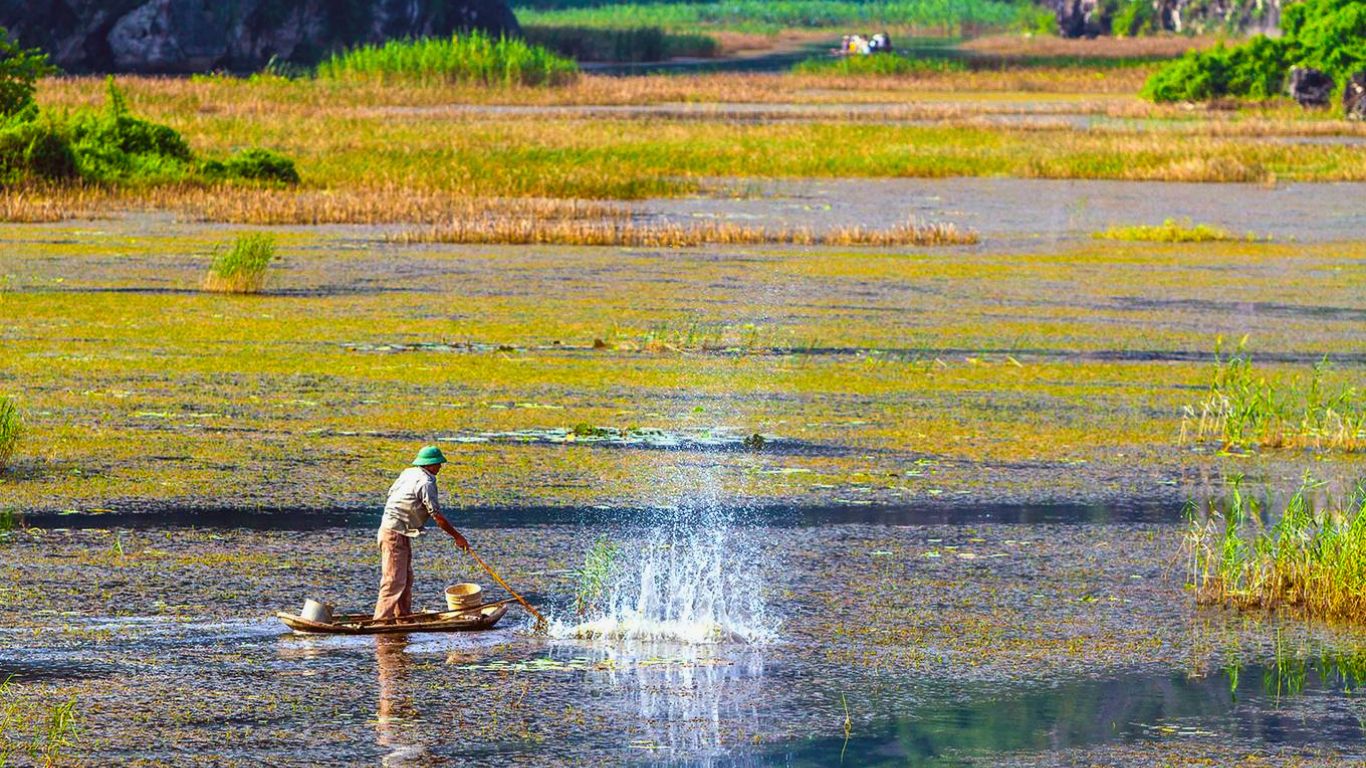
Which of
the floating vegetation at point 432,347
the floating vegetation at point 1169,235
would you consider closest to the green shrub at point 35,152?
the floating vegetation at point 1169,235

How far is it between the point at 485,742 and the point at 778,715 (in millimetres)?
1259

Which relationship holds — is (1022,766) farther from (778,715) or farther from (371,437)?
(371,437)

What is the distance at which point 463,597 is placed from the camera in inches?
408

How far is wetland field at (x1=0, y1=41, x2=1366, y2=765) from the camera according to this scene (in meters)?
9.28

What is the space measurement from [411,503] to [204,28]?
250 feet

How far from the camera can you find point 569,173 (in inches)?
1676

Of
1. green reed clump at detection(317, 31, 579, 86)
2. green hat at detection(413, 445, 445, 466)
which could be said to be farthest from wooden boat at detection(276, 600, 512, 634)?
→ green reed clump at detection(317, 31, 579, 86)

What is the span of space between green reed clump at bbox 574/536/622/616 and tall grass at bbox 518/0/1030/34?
120 m

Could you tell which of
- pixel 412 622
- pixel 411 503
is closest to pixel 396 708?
pixel 412 622

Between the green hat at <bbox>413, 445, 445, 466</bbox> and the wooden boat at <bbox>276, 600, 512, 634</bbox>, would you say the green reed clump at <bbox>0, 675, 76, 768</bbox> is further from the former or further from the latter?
the green hat at <bbox>413, 445, 445, 466</bbox>

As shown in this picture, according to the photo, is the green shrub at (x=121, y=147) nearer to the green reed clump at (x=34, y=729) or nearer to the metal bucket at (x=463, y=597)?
the metal bucket at (x=463, y=597)

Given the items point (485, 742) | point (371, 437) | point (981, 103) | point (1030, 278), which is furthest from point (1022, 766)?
point (981, 103)

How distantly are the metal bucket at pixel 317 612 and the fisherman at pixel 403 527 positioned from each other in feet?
0.75

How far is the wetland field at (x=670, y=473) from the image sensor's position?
9281mm
